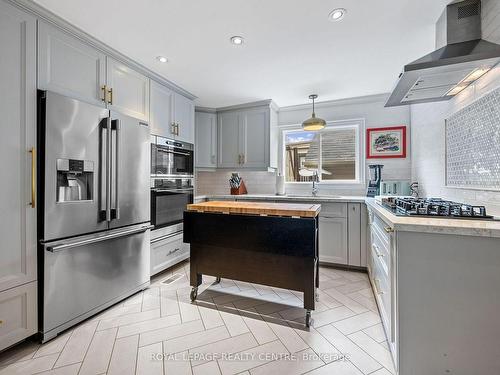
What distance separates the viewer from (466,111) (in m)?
1.82

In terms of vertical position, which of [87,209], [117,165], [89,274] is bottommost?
[89,274]

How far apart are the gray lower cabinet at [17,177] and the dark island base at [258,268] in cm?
115

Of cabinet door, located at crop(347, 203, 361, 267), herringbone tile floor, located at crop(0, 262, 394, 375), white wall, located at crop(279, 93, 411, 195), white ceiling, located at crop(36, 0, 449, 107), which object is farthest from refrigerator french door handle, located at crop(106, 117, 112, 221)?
white wall, located at crop(279, 93, 411, 195)

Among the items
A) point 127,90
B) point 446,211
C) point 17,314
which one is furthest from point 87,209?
point 446,211

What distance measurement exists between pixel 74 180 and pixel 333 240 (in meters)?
2.80

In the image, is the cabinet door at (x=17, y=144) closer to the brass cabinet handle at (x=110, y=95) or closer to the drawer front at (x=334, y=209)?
the brass cabinet handle at (x=110, y=95)

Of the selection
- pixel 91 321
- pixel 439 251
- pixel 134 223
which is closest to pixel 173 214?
pixel 134 223

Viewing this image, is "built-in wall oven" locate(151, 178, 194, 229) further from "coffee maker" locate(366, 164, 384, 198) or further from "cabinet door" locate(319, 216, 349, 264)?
"coffee maker" locate(366, 164, 384, 198)

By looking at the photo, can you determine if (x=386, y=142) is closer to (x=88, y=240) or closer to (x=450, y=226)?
(x=450, y=226)

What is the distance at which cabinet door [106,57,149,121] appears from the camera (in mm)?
2229

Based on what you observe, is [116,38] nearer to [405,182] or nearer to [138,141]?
[138,141]

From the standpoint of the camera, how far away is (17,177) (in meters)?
1.55

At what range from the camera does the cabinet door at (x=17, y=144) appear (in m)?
1.49

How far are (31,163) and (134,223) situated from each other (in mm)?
960
